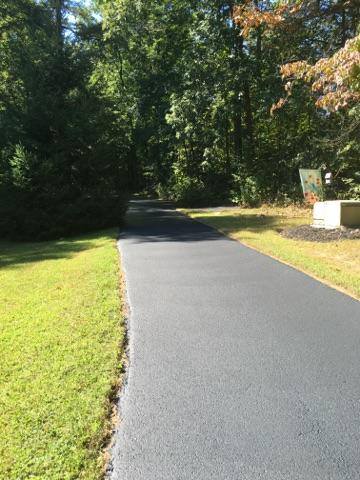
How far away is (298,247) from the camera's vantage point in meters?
11.2

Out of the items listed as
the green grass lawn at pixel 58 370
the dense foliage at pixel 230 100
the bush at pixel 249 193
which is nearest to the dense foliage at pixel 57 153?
the dense foliage at pixel 230 100

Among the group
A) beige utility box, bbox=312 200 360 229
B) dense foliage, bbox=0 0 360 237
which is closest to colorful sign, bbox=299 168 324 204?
dense foliage, bbox=0 0 360 237

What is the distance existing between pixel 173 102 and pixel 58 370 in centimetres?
2335

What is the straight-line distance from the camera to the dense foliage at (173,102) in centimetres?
1645

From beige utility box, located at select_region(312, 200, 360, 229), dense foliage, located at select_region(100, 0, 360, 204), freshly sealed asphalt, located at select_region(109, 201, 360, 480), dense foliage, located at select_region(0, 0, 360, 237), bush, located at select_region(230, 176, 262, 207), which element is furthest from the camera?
bush, located at select_region(230, 176, 262, 207)

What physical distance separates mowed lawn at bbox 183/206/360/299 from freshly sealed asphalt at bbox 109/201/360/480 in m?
0.55

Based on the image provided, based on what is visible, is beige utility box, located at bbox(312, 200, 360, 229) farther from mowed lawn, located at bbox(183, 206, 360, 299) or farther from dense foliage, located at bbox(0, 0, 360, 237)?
dense foliage, located at bbox(0, 0, 360, 237)

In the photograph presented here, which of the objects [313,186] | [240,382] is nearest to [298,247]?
[240,382]

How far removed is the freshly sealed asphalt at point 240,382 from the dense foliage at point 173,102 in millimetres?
4238

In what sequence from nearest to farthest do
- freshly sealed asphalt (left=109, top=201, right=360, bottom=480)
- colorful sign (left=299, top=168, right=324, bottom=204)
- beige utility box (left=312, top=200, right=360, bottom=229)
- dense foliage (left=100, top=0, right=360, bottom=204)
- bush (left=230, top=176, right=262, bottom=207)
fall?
freshly sealed asphalt (left=109, top=201, right=360, bottom=480) → beige utility box (left=312, top=200, right=360, bottom=229) → colorful sign (left=299, top=168, right=324, bottom=204) → dense foliage (left=100, top=0, right=360, bottom=204) → bush (left=230, top=176, right=262, bottom=207)

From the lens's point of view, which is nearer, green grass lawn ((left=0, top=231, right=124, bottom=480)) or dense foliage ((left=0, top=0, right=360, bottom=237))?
green grass lawn ((left=0, top=231, right=124, bottom=480))

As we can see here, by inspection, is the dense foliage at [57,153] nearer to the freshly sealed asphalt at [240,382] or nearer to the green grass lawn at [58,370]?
the green grass lawn at [58,370]

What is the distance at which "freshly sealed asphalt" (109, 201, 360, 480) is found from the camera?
3.07 metres

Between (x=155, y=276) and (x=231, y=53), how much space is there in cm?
1913
